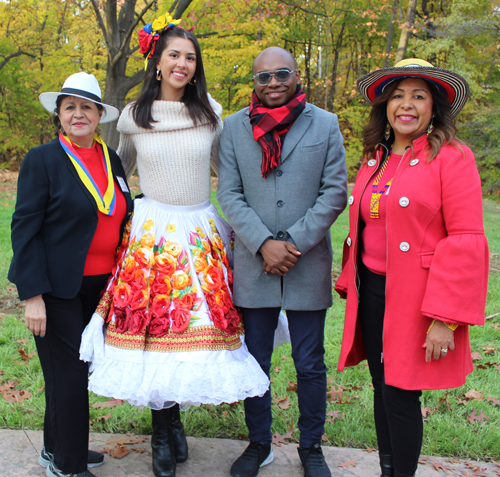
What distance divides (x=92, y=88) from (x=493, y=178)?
66.2 feet

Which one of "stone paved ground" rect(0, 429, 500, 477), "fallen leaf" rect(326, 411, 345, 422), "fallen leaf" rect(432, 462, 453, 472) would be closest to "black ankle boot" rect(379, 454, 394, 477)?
"stone paved ground" rect(0, 429, 500, 477)

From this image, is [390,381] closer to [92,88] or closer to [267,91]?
[267,91]

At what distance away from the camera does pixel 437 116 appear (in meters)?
2.20

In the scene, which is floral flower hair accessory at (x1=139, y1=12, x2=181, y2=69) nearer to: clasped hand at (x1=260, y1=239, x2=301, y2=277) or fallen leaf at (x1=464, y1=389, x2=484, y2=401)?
clasped hand at (x1=260, y1=239, x2=301, y2=277)

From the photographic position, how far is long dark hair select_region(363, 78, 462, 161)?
6.88 ft

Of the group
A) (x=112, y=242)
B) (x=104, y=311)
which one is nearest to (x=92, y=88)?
(x=112, y=242)

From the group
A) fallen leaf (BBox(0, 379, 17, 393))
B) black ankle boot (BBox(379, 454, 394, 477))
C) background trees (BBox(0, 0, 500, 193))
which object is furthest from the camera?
background trees (BBox(0, 0, 500, 193))

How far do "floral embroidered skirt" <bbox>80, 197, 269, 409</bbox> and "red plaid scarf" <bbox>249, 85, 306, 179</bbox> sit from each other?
54 centimetres

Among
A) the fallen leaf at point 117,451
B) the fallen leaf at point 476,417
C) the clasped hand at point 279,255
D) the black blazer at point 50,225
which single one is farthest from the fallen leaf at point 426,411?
the black blazer at point 50,225

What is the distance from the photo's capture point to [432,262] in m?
2.02

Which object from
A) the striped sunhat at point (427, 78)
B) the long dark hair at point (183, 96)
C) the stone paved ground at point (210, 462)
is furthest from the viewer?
the long dark hair at point (183, 96)

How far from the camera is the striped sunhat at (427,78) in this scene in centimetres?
209

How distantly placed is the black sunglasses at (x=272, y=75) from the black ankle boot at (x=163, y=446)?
182 cm

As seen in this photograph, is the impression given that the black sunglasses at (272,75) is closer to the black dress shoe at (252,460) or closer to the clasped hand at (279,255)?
the clasped hand at (279,255)
